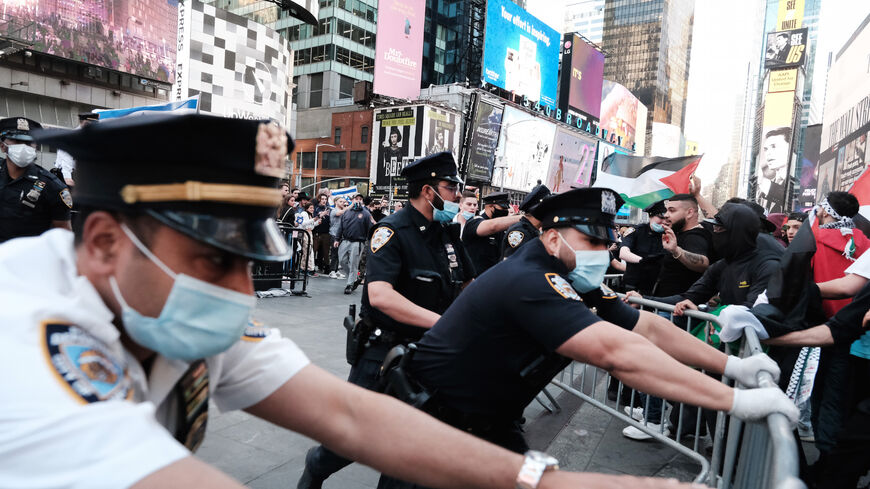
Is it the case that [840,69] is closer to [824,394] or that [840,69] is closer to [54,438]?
[824,394]

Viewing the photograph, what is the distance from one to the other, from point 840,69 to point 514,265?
1228 inches

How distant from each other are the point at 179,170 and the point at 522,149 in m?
41.3

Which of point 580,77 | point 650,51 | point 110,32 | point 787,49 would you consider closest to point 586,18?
point 650,51

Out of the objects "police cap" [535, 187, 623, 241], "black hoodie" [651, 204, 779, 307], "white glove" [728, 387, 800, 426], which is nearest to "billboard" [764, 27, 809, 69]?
"black hoodie" [651, 204, 779, 307]

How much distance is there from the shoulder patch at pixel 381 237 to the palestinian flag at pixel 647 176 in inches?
137

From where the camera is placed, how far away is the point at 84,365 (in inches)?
33.2

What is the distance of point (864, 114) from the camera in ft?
66.4

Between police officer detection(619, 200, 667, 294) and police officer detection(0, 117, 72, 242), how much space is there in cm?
596

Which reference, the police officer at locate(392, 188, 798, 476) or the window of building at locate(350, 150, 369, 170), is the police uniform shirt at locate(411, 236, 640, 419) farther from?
the window of building at locate(350, 150, 369, 170)

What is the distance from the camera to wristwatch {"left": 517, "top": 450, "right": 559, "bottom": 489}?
1152 millimetres

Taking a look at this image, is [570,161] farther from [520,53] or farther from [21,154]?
[21,154]

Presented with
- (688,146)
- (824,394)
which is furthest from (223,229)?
(688,146)

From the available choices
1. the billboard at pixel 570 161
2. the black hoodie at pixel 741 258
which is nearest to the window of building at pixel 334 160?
the billboard at pixel 570 161

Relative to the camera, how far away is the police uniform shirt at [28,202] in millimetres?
4809
